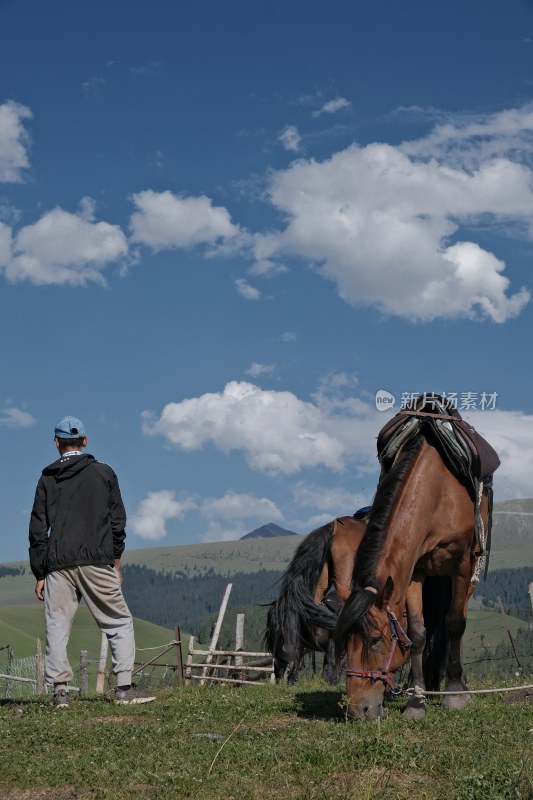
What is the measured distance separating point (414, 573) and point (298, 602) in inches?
155

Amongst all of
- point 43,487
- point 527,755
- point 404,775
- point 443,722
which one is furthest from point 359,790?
point 43,487

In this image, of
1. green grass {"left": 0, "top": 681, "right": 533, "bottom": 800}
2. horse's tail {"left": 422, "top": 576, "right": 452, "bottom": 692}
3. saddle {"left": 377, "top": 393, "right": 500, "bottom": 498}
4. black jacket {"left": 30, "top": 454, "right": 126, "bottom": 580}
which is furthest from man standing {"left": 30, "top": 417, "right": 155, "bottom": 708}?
horse's tail {"left": 422, "top": 576, "right": 452, "bottom": 692}

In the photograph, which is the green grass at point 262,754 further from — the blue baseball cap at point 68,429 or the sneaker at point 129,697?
the blue baseball cap at point 68,429

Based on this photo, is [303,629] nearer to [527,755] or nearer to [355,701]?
[355,701]

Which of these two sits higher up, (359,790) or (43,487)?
(43,487)

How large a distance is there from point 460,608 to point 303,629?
380 centimetres

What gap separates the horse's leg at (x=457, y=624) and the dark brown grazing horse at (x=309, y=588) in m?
Answer: 3.12

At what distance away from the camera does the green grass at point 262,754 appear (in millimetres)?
5023

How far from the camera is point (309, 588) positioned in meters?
11.9

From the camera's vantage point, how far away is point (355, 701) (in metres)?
6.70

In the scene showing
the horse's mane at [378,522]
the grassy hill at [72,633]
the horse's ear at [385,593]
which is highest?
the horse's mane at [378,522]

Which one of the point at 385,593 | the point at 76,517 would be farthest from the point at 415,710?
the point at 76,517

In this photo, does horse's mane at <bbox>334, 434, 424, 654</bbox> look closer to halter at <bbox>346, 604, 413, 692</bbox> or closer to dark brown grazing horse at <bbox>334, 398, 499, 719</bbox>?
dark brown grazing horse at <bbox>334, 398, 499, 719</bbox>

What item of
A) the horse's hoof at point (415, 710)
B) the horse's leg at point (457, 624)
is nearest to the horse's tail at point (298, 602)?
the horse's leg at point (457, 624)
